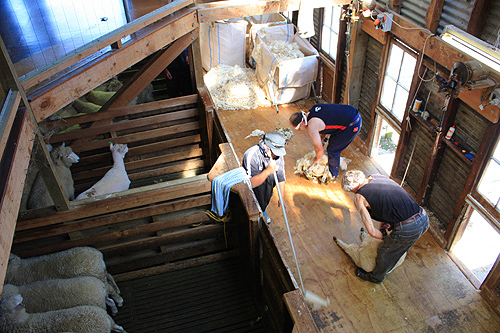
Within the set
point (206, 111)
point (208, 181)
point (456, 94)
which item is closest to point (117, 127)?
point (206, 111)

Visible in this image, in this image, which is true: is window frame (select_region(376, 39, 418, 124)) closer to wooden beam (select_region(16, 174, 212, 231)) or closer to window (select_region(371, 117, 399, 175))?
window (select_region(371, 117, 399, 175))

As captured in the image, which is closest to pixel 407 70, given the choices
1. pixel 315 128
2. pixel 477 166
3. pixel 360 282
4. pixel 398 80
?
pixel 398 80

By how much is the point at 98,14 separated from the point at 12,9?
1.13m

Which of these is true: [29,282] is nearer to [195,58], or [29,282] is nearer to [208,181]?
[208,181]

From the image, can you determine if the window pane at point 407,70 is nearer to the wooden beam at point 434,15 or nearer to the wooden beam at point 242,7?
the wooden beam at point 434,15

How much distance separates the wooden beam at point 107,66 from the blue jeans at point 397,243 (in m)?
3.82

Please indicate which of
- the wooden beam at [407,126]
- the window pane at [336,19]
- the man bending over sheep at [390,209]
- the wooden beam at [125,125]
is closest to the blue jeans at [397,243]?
the man bending over sheep at [390,209]

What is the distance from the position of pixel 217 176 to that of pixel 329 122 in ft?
9.27

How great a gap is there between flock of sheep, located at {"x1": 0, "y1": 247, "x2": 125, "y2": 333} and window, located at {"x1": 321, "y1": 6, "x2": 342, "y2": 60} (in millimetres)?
6944

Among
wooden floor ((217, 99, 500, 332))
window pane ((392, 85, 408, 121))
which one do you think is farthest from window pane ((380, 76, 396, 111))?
wooden floor ((217, 99, 500, 332))

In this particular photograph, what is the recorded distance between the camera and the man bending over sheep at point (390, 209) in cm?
420

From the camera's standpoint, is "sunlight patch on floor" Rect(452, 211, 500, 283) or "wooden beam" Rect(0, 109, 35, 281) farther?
"sunlight patch on floor" Rect(452, 211, 500, 283)

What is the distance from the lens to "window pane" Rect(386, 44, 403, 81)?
242 inches

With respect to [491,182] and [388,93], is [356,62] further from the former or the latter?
[491,182]
